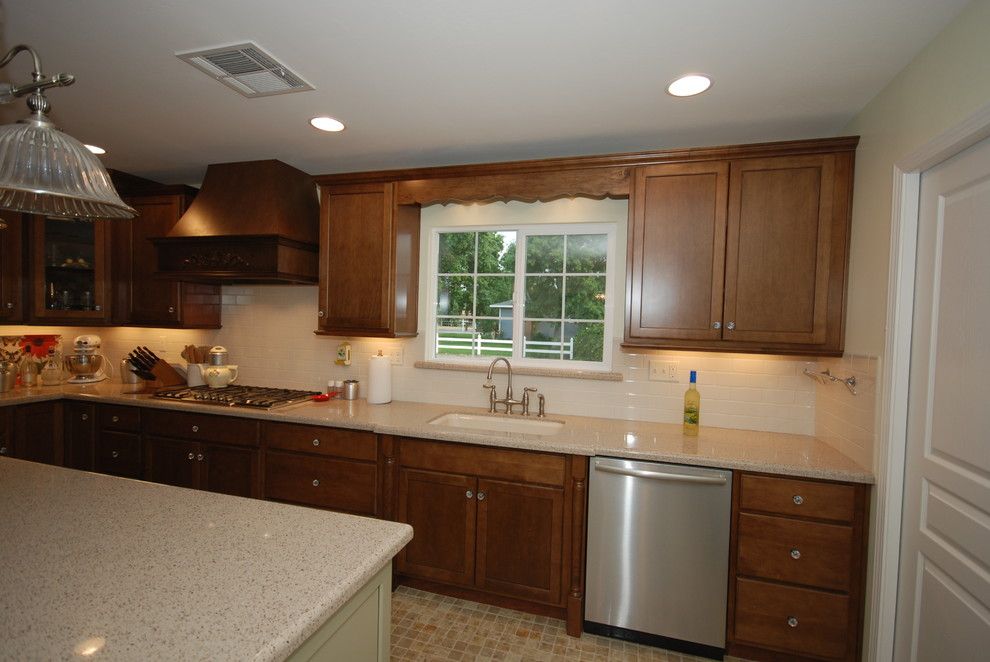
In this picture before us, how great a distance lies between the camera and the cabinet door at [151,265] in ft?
10.6

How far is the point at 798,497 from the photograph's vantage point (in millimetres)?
1930

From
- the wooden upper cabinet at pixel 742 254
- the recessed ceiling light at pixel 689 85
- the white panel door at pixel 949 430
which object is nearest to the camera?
the white panel door at pixel 949 430

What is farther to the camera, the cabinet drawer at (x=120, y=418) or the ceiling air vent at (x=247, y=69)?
the cabinet drawer at (x=120, y=418)

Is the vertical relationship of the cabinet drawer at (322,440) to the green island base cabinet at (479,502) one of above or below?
above

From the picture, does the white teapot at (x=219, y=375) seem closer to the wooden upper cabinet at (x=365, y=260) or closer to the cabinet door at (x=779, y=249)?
the wooden upper cabinet at (x=365, y=260)

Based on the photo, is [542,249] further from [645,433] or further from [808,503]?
[808,503]

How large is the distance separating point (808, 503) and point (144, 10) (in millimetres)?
3073

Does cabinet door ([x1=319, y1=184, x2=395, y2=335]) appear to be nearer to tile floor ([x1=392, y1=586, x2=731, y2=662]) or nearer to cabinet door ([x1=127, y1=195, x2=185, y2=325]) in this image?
cabinet door ([x1=127, y1=195, x2=185, y2=325])

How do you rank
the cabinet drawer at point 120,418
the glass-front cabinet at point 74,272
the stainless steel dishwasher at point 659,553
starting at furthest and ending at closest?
1. the glass-front cabinet at point 74,272
2. the cabinet drawer at point 120,418
3. the stainless steel dishwasher at point 659,553

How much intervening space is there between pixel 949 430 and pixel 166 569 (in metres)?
2.26

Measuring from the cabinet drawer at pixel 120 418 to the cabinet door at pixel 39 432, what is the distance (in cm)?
32

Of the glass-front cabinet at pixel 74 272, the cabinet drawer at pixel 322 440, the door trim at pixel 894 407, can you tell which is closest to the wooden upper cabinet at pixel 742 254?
the door trim at pixel 894 407

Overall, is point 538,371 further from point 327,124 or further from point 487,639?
point 327,124

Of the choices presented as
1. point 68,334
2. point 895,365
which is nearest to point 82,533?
point 895,365
